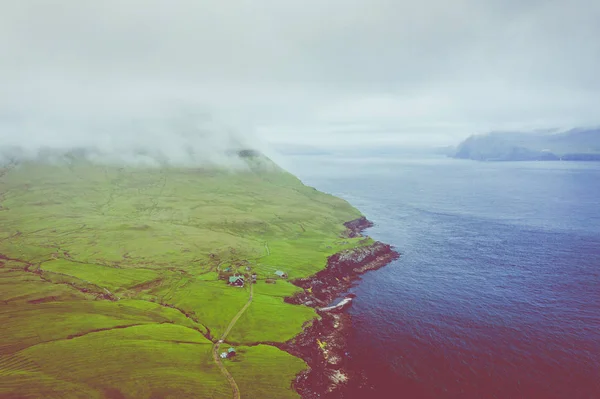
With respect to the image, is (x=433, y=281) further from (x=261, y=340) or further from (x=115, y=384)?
(x=115, y=384)

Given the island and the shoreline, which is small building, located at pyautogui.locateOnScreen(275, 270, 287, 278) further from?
the shoreline

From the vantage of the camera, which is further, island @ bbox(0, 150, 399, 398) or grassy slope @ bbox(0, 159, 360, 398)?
island @ bbox(0, 150, 399, 398)

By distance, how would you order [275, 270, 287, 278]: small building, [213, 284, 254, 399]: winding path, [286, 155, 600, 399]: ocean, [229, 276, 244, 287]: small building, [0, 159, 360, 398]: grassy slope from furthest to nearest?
1. [275, 270, 287, 278]: small building
2. [229, 276, 244, 287]: small building
3. [286, 155, 600, 399]: ocean
4. [0, 159, 360, 398]: grassy slope
5. [213, 284, 254, 399]: winding path

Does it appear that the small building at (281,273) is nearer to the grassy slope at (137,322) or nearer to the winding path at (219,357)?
the grassy slope at (137,322)

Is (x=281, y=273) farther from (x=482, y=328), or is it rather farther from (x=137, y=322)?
(x=482, y=328)

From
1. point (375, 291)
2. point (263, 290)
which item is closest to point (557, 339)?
point (375, 291)

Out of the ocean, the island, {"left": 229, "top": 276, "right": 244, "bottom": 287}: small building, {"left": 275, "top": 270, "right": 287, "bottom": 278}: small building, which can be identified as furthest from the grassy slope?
the ocean
